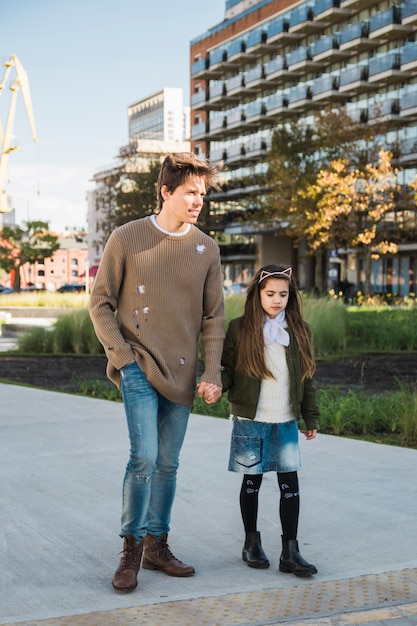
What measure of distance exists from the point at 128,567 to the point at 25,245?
224 ft

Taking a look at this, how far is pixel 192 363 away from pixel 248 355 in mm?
273

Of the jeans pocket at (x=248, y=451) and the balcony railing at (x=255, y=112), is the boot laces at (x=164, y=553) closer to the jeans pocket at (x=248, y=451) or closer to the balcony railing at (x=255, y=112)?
the jeans pocket at (x=248, y=451)

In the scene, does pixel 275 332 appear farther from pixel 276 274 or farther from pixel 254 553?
pixel 254 553

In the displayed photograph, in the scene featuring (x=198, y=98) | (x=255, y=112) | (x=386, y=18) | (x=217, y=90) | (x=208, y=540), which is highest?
(x=386, y=18)

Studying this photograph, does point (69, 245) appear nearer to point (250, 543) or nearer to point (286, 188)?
point (286, 188)

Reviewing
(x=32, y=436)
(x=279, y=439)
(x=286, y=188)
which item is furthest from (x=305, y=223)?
(x=279, y=439)

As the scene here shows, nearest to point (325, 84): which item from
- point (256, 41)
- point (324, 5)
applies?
point (324, 5)

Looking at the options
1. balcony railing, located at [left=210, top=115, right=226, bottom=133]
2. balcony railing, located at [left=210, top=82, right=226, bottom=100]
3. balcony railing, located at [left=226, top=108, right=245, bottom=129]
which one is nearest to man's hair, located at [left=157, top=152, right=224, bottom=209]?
balcony railing, located at [left=226, top=108, right=245, bottom=129]

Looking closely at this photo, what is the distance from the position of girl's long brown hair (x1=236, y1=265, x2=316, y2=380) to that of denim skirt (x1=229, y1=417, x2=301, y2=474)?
25 cm

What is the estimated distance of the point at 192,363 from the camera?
4.11m

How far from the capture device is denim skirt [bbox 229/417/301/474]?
4262 mm

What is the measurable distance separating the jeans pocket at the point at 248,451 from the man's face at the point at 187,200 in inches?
41.0

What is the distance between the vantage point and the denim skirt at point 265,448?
426cm

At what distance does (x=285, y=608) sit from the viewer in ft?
12.1
